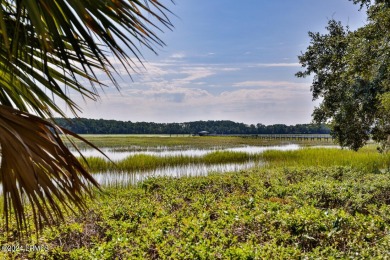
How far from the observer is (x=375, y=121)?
15.6m

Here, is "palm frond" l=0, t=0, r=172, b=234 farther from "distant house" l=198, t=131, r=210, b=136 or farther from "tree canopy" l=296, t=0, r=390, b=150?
"distant house" l=198, t=131, r=210, b=136

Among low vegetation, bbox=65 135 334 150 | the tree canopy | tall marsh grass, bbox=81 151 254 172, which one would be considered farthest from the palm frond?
→ low vegetation, bbox=65 135 334 150

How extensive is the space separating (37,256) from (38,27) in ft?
11.1

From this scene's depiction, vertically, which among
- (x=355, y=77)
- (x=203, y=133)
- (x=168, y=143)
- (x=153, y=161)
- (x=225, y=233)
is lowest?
(x=153, y=161)

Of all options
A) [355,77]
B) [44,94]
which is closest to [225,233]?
[44,94]

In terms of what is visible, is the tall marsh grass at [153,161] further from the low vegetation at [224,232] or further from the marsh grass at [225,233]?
the marsh grass at [225,233]

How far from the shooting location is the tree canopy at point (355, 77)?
9734mm

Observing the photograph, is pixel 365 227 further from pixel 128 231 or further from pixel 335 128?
pixel 335 128

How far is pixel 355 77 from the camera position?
13.9 metres

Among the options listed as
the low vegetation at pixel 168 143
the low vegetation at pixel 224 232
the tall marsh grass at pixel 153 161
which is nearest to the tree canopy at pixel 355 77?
the low vegetation at pixel 224 232

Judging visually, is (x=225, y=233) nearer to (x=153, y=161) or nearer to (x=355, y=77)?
(x=355, y=77)

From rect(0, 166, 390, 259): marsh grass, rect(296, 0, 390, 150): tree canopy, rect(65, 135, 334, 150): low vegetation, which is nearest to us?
rect(0, 166, 390, 259): marsh grass

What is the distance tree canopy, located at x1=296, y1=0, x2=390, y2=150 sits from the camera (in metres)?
9.73

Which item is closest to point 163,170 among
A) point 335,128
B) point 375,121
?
point 335,128
